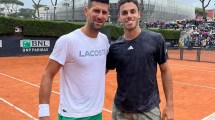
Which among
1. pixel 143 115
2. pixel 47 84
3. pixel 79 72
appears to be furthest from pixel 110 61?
pixel 47 84

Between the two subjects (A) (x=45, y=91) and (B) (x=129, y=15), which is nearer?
(A) (x=45, y=91)

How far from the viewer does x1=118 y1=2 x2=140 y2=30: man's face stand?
3.21m

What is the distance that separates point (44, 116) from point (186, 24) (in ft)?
164

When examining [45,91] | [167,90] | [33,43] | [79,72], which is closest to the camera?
[45,91]

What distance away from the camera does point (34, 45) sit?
81.7 feet

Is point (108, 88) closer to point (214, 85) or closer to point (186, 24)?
point (214, 85)

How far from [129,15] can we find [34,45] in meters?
22.7

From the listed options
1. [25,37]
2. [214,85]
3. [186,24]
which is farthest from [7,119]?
[186,24]

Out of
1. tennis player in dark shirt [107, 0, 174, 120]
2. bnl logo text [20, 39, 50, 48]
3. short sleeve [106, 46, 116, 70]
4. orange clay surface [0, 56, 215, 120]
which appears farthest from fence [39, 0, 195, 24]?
tennis player in dark shirt [107, 0, 174, 120]

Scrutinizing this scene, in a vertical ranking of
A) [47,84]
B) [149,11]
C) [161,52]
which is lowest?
[47,84]

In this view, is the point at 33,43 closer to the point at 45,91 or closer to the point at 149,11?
the point at 45,91

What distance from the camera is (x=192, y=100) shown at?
9.34 m

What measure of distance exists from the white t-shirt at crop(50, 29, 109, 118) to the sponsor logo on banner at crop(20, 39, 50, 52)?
21714 mm

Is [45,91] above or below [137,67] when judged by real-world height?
below
